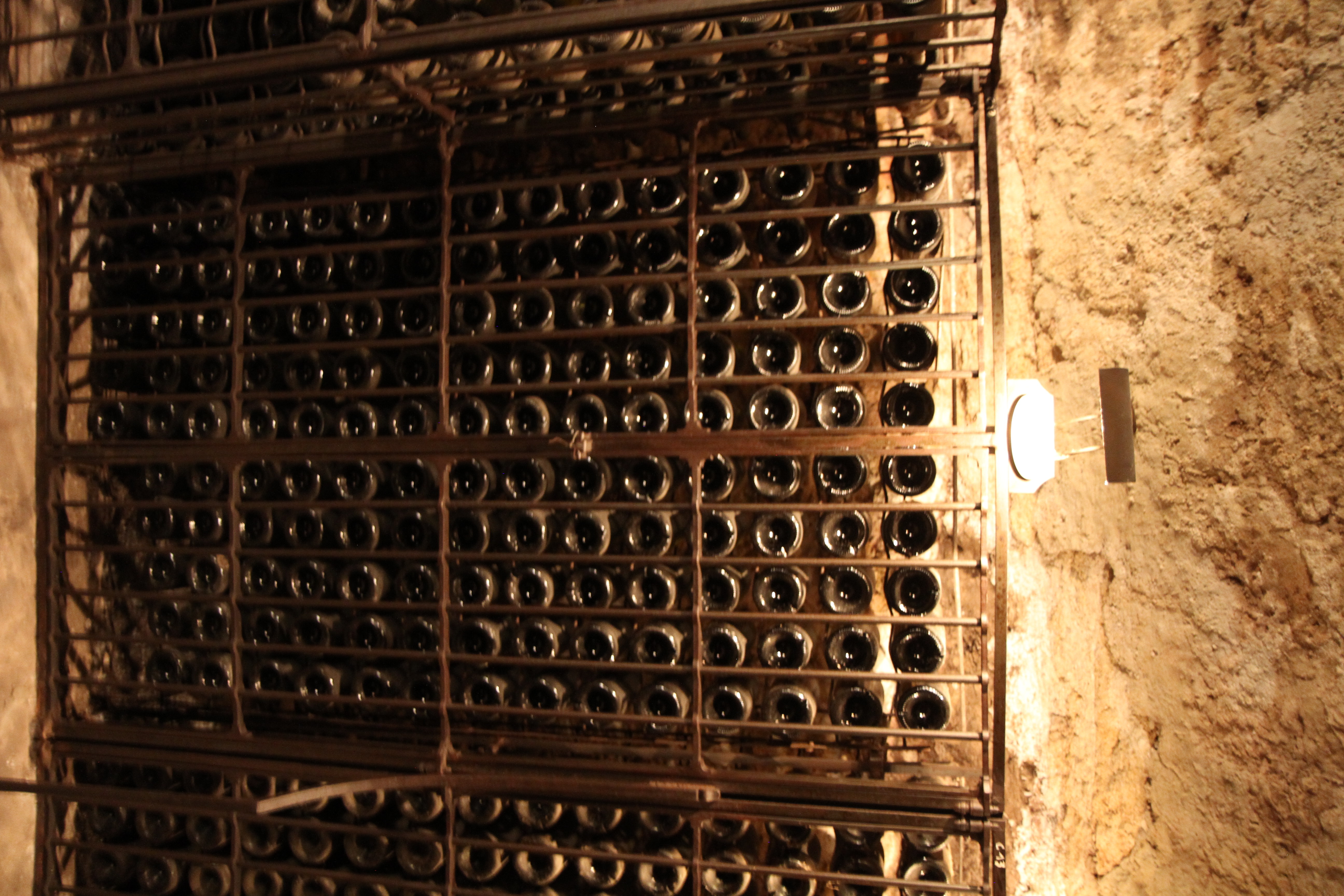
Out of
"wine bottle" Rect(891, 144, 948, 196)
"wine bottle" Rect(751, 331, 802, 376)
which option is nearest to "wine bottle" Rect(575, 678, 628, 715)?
"wine bottle" Rect(751, 331, 802, 376)

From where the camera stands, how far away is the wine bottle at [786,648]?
1708 millimetres

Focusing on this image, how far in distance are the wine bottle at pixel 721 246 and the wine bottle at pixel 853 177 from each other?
0.83ft

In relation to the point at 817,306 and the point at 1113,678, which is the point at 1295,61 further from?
→ the point at 1113,678

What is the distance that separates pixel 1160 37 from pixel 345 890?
9.82 ft

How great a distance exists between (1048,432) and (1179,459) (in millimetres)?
387

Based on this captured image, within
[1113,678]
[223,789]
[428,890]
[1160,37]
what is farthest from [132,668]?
[1160,37]

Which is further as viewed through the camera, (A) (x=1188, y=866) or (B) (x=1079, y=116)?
(B) (x=1079, y=116)

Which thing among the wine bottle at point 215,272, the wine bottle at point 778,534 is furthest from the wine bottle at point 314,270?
the wine bottle at point 778,534

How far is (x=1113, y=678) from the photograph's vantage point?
5.82 ft

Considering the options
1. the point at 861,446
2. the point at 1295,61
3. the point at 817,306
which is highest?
the point at 1295,61

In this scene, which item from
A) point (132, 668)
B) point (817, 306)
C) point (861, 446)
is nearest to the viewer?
point (861, 446)

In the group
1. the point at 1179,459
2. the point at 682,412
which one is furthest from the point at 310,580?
the point at 1179,459

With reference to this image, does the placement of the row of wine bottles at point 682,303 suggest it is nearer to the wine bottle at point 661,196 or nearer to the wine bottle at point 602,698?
the wine bottle at point 661,196

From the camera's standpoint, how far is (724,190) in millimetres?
1806
